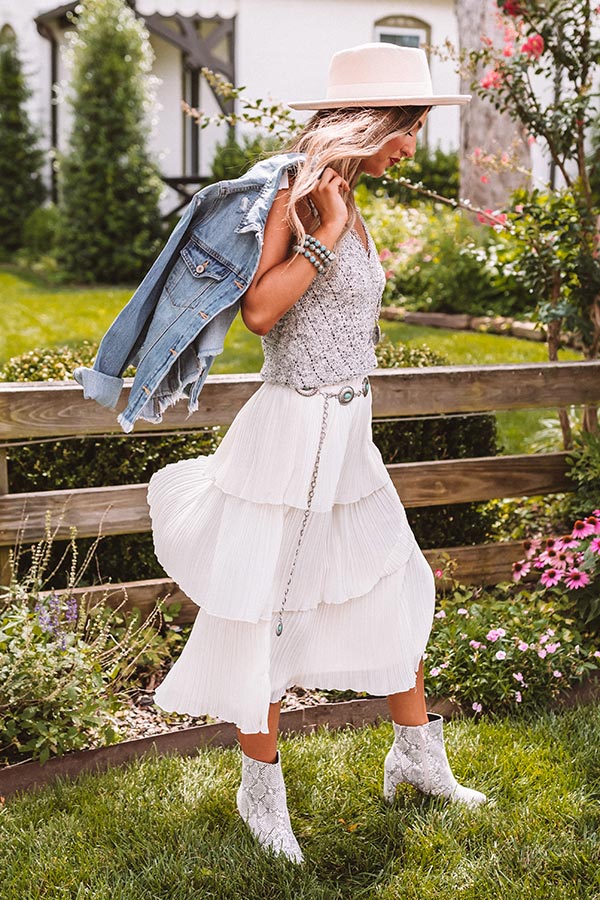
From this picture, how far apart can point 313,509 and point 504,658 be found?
45.5 inches

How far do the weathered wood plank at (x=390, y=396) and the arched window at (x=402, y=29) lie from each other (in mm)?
13613

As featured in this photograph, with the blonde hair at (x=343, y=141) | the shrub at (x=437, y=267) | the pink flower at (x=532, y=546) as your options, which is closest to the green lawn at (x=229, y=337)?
the shrub at (x=437, y=267)

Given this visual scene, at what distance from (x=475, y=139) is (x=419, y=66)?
763 centimetres

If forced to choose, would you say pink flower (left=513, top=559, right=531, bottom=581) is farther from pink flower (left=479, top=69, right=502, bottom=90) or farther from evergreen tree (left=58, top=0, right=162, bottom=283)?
A: evergreen tree (left=58, top=0, right=162, bottom=283)

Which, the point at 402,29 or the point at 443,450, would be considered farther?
the point at 402,29

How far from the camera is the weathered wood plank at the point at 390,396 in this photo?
3.48 metres

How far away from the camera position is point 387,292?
9.54 metres

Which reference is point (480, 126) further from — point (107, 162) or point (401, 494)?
point (401, 494)

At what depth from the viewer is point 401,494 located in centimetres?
404

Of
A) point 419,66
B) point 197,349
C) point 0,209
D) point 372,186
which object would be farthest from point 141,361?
point 0,209

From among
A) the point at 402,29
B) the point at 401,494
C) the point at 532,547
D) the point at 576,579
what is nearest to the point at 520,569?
the point at 532,547

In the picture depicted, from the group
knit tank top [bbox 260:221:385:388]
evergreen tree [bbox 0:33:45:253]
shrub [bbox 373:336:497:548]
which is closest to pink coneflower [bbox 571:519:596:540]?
shrub [bbox 373:336:497:548]

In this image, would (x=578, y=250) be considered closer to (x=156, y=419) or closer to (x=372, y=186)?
(x=156, y=419)

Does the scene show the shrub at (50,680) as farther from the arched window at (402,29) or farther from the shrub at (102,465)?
the arched window at (402,29)
